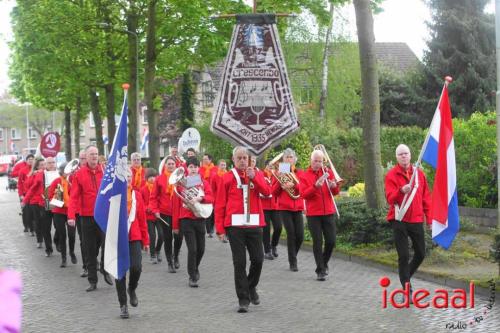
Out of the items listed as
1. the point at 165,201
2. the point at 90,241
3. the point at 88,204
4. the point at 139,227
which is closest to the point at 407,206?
the point at 139,227

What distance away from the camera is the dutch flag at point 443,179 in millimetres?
8961

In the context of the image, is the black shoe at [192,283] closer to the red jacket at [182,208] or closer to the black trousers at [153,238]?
the red jacket at [182,208]

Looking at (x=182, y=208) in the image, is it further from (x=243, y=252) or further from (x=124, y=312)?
(x=124, y=312)

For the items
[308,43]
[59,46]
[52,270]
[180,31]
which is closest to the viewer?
[52,270]

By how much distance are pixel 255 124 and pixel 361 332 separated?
14.5 feet

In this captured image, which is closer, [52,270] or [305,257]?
[52,270]

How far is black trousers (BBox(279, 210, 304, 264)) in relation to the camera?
12.2 meters

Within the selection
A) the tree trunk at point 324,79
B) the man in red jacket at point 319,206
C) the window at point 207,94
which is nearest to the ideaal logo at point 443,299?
the man in red jacket at point 319,206

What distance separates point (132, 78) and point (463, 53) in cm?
1664

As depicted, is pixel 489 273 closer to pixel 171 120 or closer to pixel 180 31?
pixel 180 31

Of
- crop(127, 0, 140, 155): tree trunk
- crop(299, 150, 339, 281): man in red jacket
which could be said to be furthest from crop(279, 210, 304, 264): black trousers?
crop(127, 0, 140, 155): tree trunk

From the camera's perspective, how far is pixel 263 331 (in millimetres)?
7551

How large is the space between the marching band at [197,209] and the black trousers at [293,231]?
0.6 inches

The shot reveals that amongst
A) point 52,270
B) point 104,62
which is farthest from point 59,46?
point 52,270
